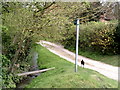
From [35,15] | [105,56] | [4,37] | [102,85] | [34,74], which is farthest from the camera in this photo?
[105,56]

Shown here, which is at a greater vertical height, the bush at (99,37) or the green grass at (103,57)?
the bush at (99,37)

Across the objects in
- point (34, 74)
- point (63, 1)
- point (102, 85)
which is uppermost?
point (63, 1)

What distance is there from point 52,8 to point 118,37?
5163 mm

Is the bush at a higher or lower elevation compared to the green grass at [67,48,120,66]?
higher

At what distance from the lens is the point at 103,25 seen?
827 cm

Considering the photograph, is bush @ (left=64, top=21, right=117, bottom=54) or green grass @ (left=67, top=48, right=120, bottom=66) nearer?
green grass @ (left=67, top=48, right=120, bottom=66)

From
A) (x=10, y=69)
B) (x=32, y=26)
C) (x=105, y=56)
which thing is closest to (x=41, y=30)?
(x=32, y=26)

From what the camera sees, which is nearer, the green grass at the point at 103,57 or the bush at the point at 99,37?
the green grass at the point at 103,57

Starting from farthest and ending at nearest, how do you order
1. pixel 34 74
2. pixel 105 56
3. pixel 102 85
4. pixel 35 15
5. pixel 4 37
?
pixel 105 56
pixel 34 74
pixel 4 37
pixel 35 15
pixel 102 85

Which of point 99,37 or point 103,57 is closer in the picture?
point 103,57

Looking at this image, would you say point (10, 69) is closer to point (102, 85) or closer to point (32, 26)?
point (32, 26)

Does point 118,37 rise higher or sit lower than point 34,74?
higher

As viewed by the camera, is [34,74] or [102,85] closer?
[102,85]

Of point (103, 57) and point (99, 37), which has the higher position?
point (99, 37)
